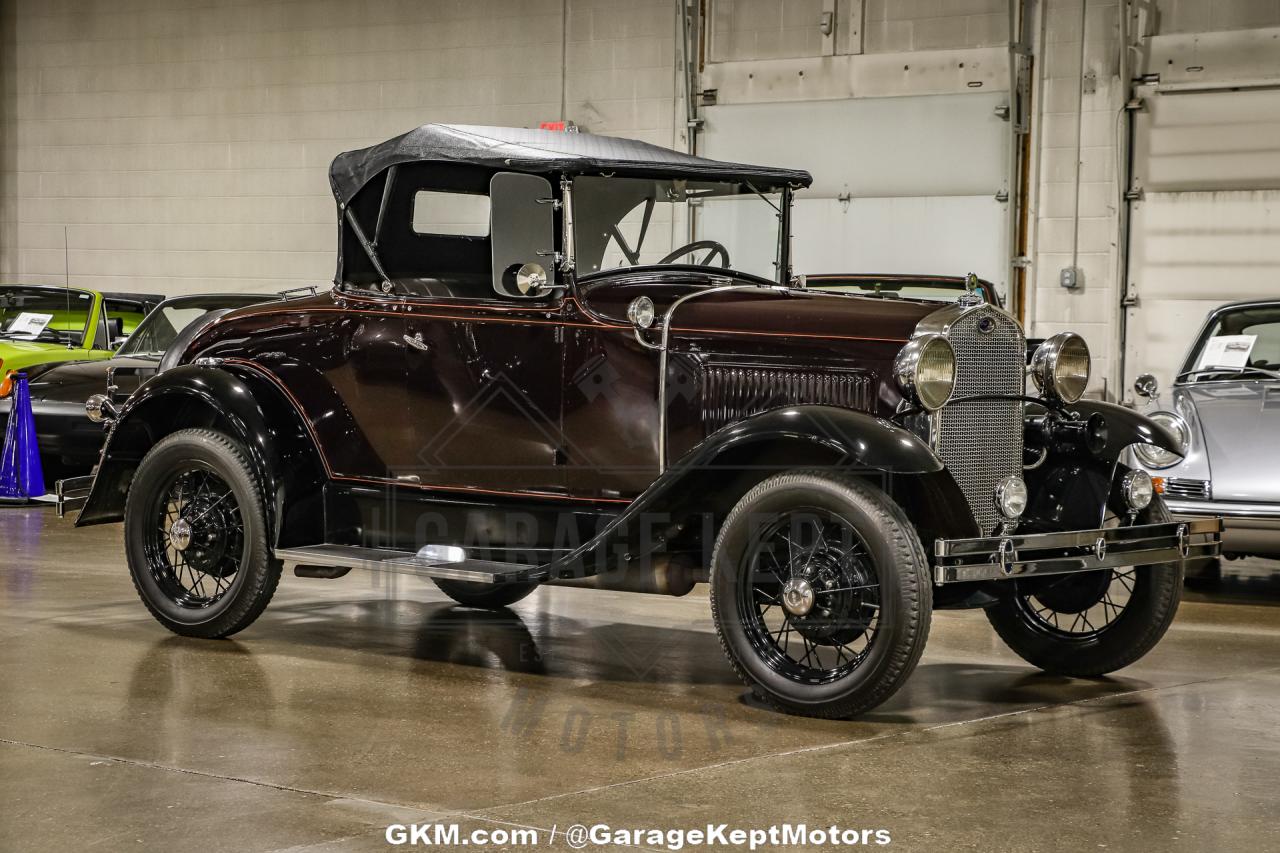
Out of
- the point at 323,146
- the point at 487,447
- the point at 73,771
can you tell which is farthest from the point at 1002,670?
the point at 323,146

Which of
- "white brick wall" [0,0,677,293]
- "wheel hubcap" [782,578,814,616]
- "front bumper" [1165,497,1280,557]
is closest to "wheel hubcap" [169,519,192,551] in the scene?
"wheel hubcap" [782,578,814,616]

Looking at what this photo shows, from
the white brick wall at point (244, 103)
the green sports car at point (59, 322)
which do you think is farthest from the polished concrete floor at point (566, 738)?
the white brick wall at point (244, 103)

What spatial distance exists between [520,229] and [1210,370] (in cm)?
446

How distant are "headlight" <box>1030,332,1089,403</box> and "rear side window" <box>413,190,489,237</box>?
2.21 meters

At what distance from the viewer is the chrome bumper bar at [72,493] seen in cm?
660

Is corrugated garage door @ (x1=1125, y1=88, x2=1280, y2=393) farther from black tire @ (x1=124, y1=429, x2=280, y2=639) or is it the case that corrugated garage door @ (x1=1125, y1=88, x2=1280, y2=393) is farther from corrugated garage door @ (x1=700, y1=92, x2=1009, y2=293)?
black tire @ (x1=124, y1=429, x2=280, y2=639)

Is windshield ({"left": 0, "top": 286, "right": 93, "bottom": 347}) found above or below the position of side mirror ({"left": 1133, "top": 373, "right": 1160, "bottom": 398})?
above

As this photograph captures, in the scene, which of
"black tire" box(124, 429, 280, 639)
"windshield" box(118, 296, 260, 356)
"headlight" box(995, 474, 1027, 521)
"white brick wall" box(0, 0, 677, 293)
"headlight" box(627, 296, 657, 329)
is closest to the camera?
"headlight" box(995, 474, 1027, 521)

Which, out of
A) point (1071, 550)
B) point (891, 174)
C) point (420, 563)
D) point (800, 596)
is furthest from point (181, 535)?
point (891, 174)

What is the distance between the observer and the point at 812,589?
189 inches

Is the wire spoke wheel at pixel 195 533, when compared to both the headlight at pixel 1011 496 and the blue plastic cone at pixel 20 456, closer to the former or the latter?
the headlight at pixel 1011 496

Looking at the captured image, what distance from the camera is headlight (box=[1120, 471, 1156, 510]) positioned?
17.8 ft

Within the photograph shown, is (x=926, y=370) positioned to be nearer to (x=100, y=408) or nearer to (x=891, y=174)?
(x=100, y=408)

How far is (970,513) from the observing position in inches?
191
